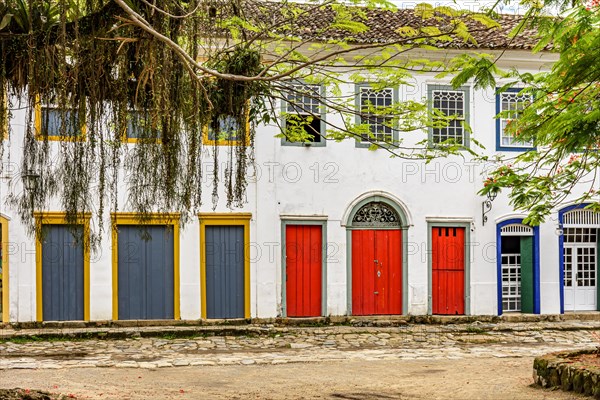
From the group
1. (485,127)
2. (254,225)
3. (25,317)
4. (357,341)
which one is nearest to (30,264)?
(25,317)

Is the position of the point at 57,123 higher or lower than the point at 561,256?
higher

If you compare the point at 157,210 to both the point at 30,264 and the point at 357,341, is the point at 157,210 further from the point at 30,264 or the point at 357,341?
the point at 30,264

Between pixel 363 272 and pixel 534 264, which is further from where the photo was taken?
pixel 534 264

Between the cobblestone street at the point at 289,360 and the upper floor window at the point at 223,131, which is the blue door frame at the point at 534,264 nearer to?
the cobblestone street at the point at 289,360

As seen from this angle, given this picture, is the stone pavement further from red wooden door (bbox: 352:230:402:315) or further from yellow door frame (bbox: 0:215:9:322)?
red wooden door (bbox: 352:230:402:315)

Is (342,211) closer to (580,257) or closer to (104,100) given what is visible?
(580,257)

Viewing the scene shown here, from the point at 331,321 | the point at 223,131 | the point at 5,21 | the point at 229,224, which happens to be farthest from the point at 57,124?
the point at 331,321

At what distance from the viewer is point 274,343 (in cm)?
1507

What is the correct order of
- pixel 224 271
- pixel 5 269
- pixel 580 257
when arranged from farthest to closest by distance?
pixel 580 257 < pixel 224 271 < pixel 5 269

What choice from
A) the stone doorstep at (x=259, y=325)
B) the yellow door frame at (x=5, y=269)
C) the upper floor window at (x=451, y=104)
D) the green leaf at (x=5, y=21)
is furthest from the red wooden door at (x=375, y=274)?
the green leaf at (x=5, y=21)

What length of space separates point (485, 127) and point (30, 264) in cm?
1014

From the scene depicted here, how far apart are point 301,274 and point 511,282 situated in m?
4.94

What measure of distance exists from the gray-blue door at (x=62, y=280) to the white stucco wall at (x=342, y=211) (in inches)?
11.0

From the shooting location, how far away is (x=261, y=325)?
1717 cm
